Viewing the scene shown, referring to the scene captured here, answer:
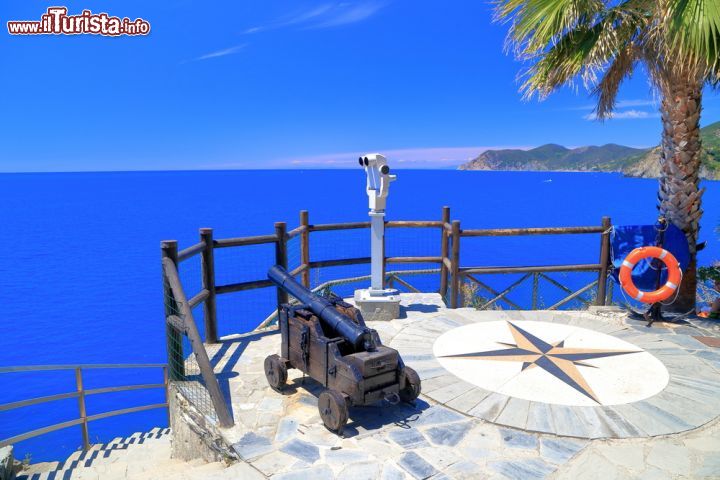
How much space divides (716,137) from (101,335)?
3945 inches

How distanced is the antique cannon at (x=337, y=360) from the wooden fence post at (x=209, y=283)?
1.48 m

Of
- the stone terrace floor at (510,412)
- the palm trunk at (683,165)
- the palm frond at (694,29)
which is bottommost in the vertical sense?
the stone terrace floor at (510,412)

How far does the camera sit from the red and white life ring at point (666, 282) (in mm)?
5750

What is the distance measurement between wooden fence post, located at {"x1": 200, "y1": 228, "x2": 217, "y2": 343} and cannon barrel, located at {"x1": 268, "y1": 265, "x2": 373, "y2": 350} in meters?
1.13

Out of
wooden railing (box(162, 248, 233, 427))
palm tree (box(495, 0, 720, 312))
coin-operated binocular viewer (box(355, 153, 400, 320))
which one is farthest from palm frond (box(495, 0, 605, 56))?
wooden railing (box(162, 248, 233, 427))

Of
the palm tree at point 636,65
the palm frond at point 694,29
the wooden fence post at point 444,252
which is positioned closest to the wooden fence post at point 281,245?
the wooden fence post at point 444,252

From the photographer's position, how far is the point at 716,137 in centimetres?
8144

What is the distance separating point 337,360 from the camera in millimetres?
3520

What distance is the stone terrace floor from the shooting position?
3.09 m

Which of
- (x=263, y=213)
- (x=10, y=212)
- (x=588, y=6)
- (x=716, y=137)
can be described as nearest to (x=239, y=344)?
(x=588, y=6)

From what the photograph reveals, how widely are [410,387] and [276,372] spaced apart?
1.25 metres

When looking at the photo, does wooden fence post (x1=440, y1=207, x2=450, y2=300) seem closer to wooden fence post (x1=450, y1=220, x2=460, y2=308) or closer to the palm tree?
wooden fence post (x1=450, y1=220, x2=460, y2=308)

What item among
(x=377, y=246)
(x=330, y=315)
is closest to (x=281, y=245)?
(x=377, y=246)

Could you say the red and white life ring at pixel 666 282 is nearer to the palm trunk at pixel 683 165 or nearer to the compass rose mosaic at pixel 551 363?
the palm trunk at pixel 683 165
